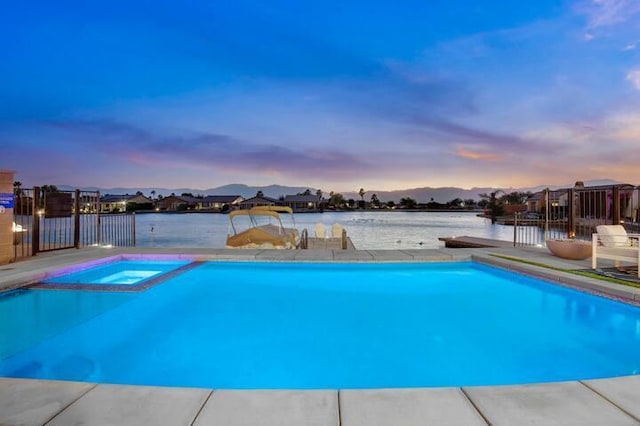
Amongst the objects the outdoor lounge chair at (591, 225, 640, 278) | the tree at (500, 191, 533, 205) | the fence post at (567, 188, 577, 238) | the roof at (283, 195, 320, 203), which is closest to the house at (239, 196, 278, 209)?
the roof at (283, 195, 320, 203)

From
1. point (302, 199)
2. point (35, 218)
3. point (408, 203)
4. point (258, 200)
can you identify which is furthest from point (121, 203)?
point (35, 218)

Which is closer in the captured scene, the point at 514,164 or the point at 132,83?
the point at 132,83

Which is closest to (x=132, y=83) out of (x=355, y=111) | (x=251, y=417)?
(x=355, y=111)

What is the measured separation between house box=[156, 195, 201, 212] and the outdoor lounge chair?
9005cm

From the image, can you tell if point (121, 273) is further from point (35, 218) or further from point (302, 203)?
point (302, 203)

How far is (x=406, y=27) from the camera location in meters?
11.6

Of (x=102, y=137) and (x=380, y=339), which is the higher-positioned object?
(x=102, y=137)

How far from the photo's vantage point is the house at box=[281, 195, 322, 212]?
89.5 meters

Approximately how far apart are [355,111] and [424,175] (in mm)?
19321

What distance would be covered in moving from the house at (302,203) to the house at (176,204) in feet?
74.9

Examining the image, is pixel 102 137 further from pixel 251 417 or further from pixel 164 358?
pixel 251 417

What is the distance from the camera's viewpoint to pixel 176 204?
9062 cm

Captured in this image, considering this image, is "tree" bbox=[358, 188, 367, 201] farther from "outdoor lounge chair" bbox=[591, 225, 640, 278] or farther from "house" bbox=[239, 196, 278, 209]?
"outdoor lounge chair" bbox=[591, 225, 640, 278]

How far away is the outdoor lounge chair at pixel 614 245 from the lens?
5172mm
